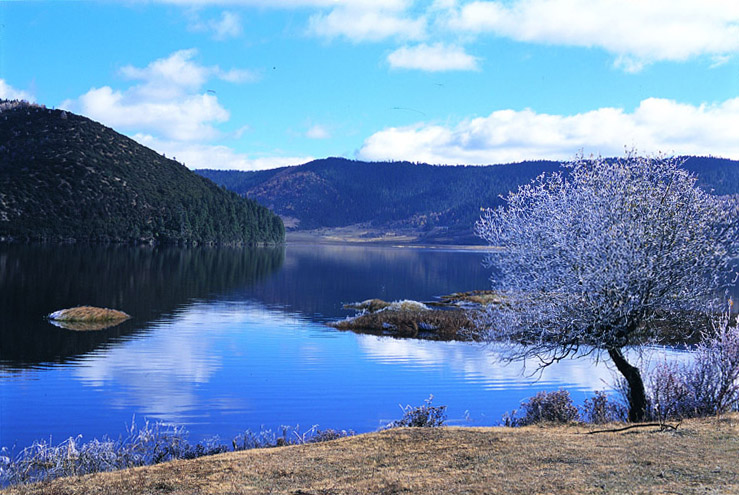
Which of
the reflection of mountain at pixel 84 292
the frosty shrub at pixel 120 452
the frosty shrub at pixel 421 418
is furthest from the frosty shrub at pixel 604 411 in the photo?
the reflection of mountain at pixel 84 292

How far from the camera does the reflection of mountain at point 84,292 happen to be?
1310 inches

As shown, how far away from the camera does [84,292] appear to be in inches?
2210

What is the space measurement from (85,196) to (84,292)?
122 meters

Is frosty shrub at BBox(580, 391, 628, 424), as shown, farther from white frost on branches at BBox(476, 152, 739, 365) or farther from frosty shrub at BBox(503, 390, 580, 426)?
white frost on branches at BBox(476, 152, 739, 365)

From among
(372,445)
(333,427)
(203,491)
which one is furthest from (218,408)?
(203,491)

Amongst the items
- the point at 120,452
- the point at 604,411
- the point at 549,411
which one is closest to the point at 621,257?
the point at 604,411

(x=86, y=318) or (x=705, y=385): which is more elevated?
(x=705, y=385)

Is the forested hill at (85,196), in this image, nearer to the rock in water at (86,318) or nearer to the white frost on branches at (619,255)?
the rock in water at (86,318)

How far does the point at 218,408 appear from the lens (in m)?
22.6

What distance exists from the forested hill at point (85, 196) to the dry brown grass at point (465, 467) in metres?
157

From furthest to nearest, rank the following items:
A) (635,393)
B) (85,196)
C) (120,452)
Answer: (85,196) < (635,393) < (120,452)

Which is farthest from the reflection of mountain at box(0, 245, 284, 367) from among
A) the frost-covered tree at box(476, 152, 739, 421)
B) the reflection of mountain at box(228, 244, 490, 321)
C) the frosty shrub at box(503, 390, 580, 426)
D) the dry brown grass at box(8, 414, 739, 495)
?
the frost-covered tree at box(476, 152, 739, 421)

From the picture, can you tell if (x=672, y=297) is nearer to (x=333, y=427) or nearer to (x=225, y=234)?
(x=333, y=427)

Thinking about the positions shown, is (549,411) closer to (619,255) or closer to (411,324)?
(619,255)
